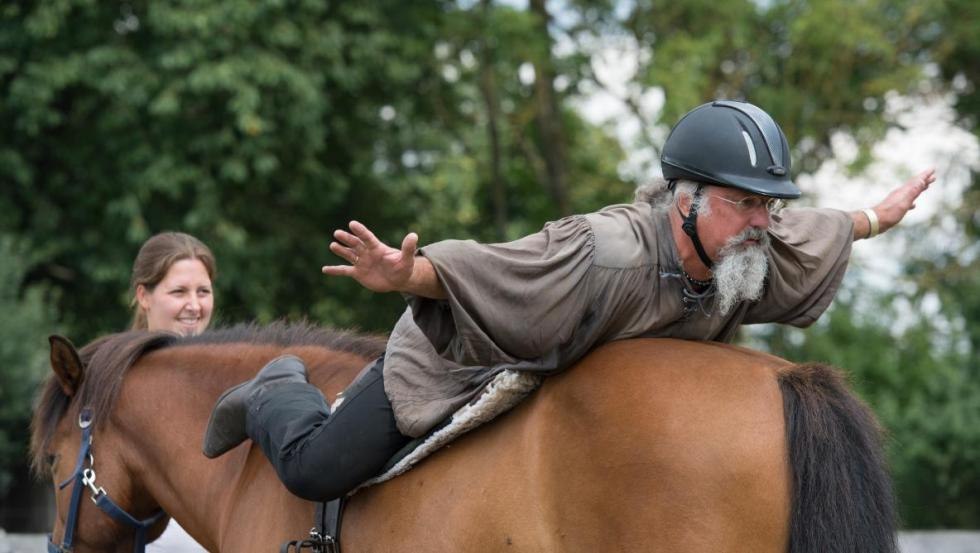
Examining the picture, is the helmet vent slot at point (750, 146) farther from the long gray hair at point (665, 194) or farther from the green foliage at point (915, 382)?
the green foliage at point (915, 382)

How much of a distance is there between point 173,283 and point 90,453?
41.2 inches

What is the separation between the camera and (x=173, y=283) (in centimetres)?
541

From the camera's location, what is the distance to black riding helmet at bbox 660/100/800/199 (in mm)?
3238

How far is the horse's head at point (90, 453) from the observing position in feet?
15.1

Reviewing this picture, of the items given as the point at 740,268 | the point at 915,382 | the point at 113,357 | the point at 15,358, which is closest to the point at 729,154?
the point at 740,268

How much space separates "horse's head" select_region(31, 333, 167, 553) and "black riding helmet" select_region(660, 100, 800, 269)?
8.16ft

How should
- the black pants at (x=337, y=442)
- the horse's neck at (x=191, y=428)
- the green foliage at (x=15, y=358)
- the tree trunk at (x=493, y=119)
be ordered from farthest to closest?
the tree trunk at (x=493, y=119), the green foliage at (x=15, y=358), the horse's neck at (x=191, y=428), the black pants at (x=337, y=442)

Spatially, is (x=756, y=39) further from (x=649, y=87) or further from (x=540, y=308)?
(x=540, y=308)

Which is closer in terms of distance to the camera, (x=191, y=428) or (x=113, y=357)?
(x=191, y=428)

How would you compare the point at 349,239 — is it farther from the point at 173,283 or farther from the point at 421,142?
the point at 421,142

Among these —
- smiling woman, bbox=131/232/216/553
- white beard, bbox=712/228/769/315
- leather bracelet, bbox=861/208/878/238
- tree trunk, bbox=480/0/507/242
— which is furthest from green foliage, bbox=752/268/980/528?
white beard, bbox=712/228/769/315

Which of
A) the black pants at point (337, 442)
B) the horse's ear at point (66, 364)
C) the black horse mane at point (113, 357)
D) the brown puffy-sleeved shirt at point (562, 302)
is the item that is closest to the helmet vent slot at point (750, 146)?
the brown puffy-sleeved shirt at point (562, 302)

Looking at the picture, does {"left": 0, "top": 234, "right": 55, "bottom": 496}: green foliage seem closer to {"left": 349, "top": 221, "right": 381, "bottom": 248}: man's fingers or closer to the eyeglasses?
{"left": 349, "top": 221, "right": 381, "bottom": 248}: man's fingers

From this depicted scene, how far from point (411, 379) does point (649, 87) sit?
36.6 ft
